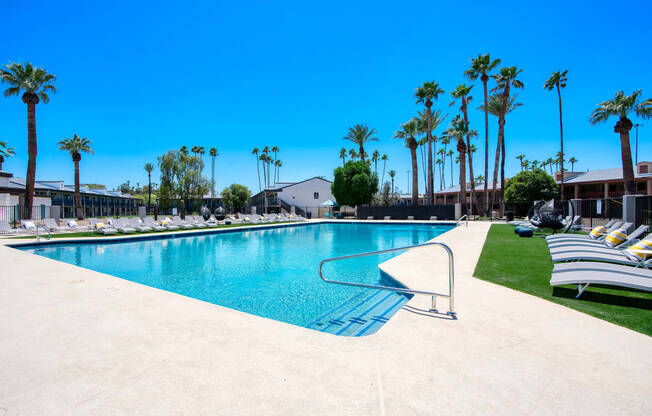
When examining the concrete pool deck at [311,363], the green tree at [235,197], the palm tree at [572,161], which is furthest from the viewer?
the palm tree at [572,161]

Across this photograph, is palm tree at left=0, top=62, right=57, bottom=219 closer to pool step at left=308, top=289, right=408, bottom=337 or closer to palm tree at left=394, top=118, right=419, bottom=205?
pool step at left=308, top=289, right=408, bottom=337

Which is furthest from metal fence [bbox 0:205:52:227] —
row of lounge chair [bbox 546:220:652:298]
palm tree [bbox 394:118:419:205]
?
palm tree [bbox 394:118:419:205]

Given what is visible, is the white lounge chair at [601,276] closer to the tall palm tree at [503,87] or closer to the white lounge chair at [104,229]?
the white lounge chair at [104,229]

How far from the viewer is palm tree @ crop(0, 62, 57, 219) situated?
65.0 ft

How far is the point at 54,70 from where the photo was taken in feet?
70.0

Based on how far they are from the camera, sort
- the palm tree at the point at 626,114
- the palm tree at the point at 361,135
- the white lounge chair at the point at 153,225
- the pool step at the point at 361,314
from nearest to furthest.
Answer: the pool step at the point at 361,314, the white lounge chair at the point at 153,225, the palm tree at the point at 626,114, the palm tree at the point at 361,135

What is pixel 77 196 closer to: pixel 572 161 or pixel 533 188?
pixel 533 188

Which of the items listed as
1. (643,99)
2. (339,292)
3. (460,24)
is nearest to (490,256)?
(339,292)

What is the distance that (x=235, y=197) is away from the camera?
1801 inches

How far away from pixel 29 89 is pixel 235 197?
2702 cm

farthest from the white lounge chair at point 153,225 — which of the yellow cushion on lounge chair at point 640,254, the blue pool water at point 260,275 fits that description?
the yellow cushion on lounge chair at point 640,254

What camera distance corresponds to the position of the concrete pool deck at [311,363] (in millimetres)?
1987

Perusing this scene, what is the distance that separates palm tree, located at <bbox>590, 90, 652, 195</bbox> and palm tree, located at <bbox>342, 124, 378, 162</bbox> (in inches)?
842

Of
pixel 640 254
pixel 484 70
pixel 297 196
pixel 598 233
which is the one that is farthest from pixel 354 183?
pixel 640 254
